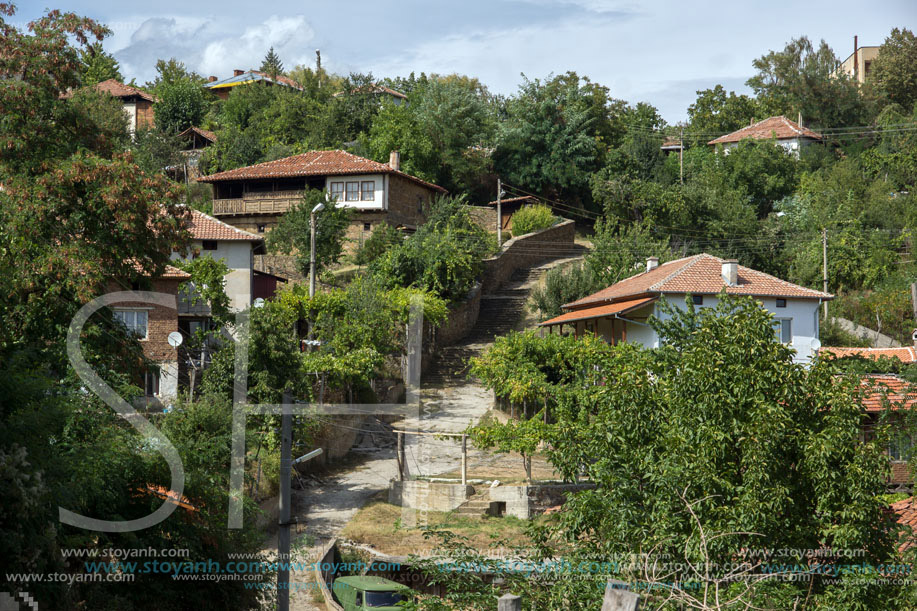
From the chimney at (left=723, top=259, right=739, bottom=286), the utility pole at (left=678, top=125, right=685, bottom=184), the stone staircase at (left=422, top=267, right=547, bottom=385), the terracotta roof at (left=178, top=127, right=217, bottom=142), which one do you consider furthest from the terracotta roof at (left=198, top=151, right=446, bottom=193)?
the chimney at (left=723, top=259, right=739, bottom=286)

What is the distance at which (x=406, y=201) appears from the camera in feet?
136

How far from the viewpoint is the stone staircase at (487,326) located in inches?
1247

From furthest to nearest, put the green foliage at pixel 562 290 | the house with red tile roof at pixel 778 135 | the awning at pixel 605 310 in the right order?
the house with red tile roof at pixel 778 135, the green foliage at pixel 562 290, the awning at pixel 605 310

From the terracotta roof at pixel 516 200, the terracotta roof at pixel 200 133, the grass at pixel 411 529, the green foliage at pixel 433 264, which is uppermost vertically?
the terracotta roof at pixel 200 133

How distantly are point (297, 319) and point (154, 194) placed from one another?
1358 centimetres

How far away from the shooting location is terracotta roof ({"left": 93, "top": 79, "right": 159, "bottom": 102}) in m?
56.6

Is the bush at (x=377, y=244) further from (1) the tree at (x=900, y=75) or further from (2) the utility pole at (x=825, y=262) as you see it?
(1) the tree at (x=900, y=75)

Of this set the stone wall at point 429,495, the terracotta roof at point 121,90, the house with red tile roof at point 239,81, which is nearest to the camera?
the stone wall at point 429,495

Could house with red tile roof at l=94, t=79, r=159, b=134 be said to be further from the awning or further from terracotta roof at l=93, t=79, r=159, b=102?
the awning

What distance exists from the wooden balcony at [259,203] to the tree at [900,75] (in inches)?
1673

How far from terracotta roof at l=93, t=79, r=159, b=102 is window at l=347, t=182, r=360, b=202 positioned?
23785mm

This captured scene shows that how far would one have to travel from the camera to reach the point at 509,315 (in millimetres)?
36406

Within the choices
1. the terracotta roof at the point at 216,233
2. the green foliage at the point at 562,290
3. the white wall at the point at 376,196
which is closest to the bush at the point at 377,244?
the white wall at the point at 376,196

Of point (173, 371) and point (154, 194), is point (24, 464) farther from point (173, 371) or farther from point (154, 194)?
point (173, 371)
